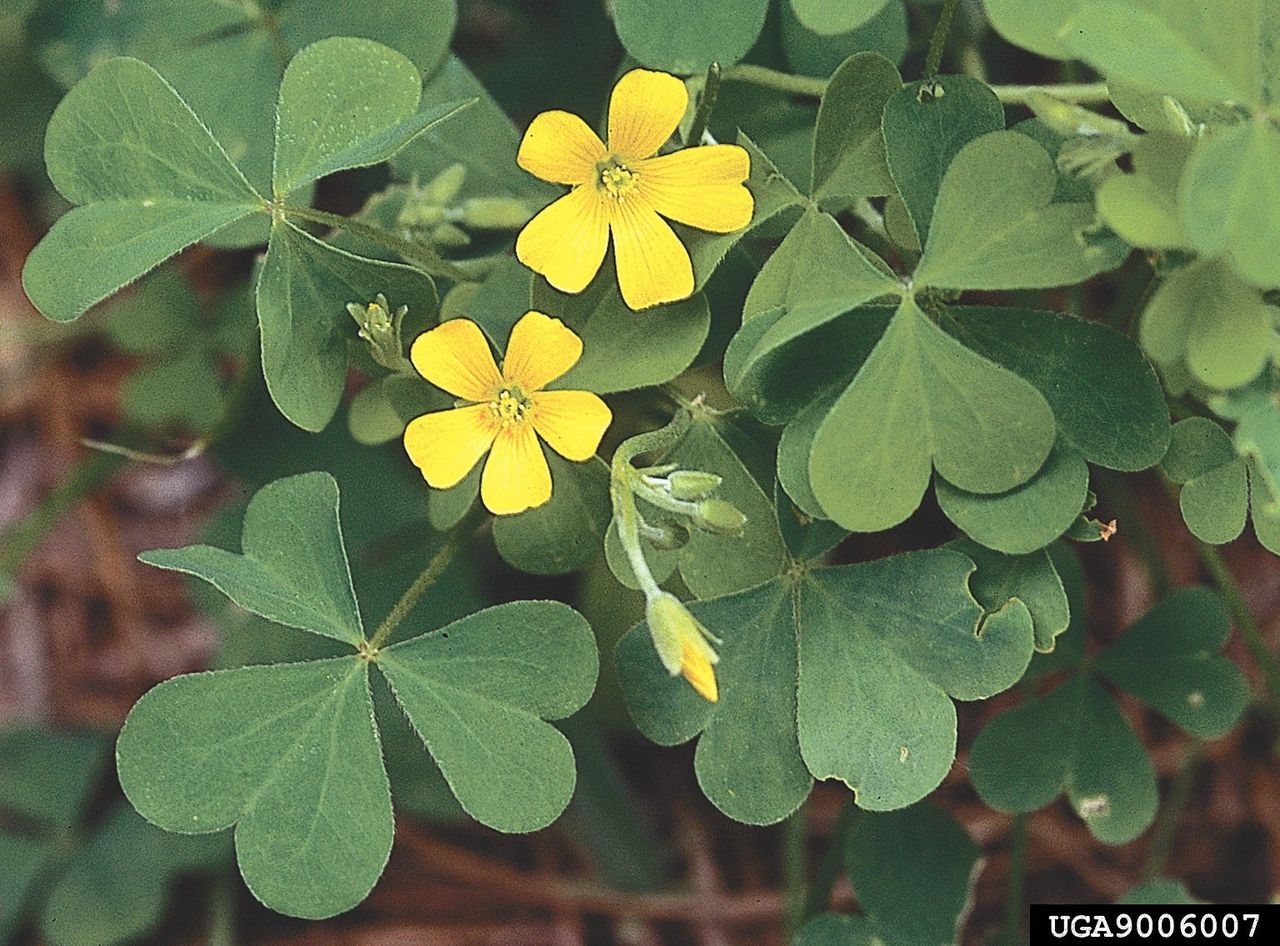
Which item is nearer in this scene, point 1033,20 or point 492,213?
point 1033,20

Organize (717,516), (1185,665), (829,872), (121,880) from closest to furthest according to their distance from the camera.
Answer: (717,516) → (1185,665) → (829,872) → (121,880)

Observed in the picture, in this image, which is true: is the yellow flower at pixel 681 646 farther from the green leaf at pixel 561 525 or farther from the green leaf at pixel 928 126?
the green leaf at pixel 928 126

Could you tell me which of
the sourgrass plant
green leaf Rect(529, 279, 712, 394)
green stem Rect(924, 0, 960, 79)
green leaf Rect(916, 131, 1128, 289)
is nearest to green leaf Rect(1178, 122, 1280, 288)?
the sourgrass plant

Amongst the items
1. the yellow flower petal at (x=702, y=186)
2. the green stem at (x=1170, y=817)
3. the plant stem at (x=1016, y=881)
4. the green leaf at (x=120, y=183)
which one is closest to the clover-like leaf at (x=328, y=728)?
the green leaf at (x=120, y=183)

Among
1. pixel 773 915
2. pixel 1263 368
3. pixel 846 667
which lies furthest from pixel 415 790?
pixel 1263 368

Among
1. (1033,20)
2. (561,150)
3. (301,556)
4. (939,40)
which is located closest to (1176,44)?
(1033,20)

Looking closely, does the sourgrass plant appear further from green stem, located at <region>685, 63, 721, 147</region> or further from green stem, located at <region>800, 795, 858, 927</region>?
green stem, located at <region>800, 795, 858, 927</region>

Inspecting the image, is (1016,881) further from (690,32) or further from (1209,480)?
(690,32)
